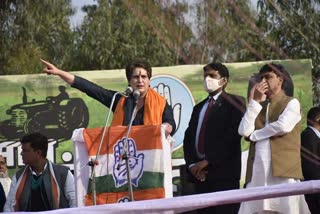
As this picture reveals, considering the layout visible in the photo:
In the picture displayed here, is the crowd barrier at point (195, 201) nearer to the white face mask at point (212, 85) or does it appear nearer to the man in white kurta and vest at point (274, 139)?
the man in white kurta and vest at point (274, 139)

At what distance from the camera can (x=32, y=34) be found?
864 inches

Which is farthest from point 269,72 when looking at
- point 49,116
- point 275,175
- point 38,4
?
point 38,4

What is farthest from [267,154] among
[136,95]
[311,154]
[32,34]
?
[32,34]

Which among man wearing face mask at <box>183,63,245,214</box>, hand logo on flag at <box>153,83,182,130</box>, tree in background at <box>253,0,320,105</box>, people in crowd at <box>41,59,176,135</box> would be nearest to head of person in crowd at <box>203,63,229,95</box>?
man wearing face mask at <box>183,63,245,214</box>

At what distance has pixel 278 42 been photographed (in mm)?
7344

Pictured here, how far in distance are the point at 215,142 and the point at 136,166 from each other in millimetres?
570

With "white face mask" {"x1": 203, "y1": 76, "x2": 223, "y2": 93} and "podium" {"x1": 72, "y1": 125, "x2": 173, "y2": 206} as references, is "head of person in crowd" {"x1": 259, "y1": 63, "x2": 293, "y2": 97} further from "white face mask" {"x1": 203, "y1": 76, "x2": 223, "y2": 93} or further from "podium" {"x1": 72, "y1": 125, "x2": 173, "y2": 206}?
"podium" {"x1": 72, "y1": 125, "x2": 173, "y2": 206}

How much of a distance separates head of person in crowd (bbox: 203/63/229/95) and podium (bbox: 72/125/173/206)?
0.51 m

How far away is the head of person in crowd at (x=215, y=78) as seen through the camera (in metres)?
6.99

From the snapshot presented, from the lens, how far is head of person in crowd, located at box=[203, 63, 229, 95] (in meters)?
6.99

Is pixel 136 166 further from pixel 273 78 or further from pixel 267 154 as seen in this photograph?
pixel 273 78

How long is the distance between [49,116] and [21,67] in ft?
32.7

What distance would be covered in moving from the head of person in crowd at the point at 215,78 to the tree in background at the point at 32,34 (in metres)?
11.5

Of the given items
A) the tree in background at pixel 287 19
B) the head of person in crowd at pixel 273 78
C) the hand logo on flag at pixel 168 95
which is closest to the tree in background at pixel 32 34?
the hand logo on flag at pixel 168 95
